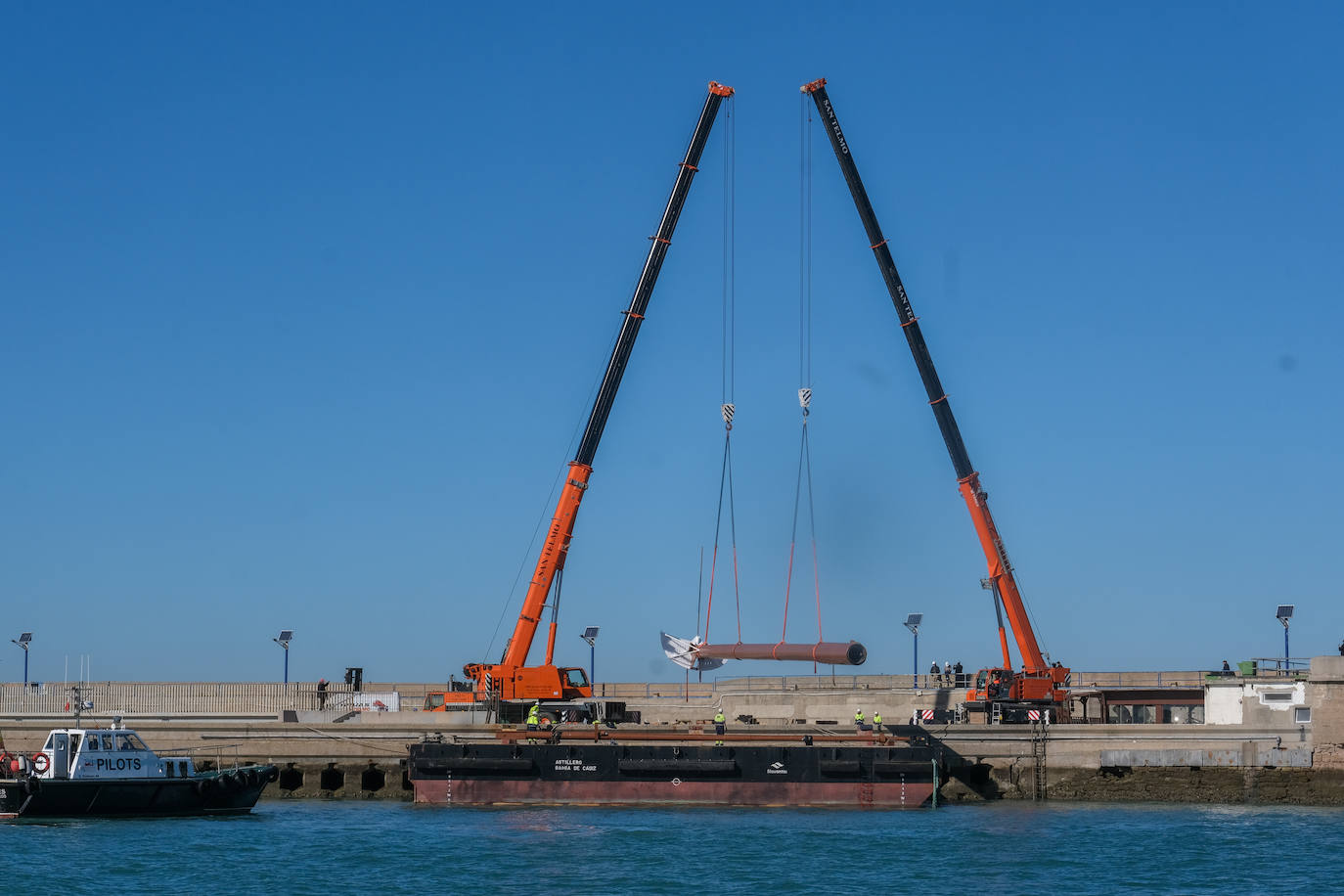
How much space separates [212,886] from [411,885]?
4.92m

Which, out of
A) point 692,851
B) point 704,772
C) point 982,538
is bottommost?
point 692,851

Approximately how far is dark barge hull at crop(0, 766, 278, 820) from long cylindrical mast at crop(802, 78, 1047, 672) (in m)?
28.4

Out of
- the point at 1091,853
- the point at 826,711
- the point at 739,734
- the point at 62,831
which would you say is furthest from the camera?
the point at 826,711

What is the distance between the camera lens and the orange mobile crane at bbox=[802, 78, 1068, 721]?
61969 millimetres

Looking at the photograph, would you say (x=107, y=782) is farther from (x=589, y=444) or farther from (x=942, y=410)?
(x=942, y=410)

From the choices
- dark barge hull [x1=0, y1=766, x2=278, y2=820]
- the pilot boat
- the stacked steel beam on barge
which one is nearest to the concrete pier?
the stacked steel beam on barge

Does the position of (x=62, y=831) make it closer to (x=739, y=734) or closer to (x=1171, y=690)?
(x=739, y=734)

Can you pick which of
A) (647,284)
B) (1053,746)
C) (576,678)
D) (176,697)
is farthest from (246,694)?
(1053,746)

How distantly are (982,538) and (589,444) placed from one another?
1585cm

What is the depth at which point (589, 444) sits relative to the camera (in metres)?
62.7

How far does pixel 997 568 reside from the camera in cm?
6397

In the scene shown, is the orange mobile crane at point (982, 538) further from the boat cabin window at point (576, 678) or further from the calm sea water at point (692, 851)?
the boat cabin window at point (576, 678)

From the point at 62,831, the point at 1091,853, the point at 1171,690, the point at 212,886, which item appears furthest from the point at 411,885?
the point at 1171,690

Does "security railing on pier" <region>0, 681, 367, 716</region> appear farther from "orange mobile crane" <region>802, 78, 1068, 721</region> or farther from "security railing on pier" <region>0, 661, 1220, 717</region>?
"orange mobile crane" <region>802, 78, 1068, 721</region>
